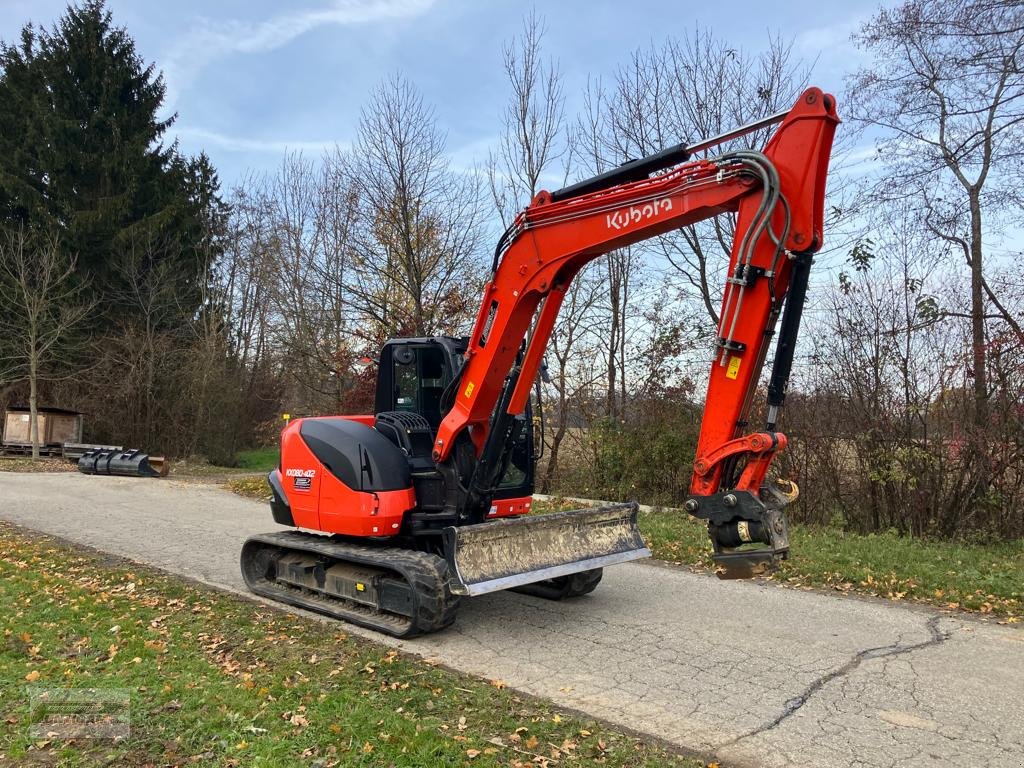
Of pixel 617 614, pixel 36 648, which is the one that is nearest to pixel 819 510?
pixel 617 614

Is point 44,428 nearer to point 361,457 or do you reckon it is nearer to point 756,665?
point 361,457

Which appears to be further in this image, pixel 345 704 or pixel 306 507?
pixel 306 507

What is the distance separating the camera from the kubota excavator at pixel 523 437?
4605 millimetres

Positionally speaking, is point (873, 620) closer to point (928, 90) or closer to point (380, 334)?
point (928, 90)

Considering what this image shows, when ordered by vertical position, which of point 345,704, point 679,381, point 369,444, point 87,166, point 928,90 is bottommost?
point 345,704

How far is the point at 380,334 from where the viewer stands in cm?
1752

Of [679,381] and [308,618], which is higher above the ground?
[679,381]

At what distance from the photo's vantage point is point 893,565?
326 inches

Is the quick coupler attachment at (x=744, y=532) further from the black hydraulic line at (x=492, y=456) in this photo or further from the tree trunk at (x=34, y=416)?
the tree trunk at (x=34, y=416)

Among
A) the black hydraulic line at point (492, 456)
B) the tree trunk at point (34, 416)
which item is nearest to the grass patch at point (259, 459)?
the tree trunk at point (34, 416)

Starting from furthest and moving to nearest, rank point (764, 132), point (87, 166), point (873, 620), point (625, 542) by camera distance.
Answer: point (87, 166) < point (764, 132) < point (625, 542) < point (873, 620)

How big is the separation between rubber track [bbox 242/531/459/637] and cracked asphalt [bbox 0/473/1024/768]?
0.54ft

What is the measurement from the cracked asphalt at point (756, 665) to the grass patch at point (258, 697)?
411mm

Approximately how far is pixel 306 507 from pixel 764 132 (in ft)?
36.0
